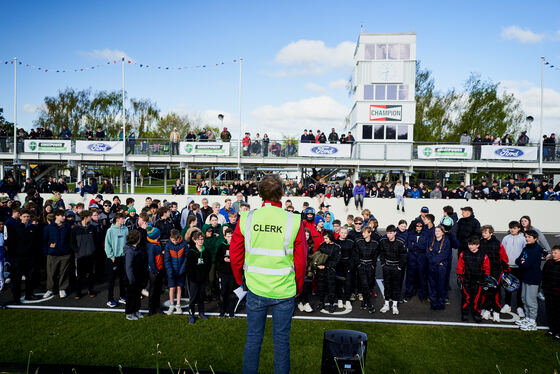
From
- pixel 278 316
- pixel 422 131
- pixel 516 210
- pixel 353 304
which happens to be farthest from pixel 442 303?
pixel 422 131

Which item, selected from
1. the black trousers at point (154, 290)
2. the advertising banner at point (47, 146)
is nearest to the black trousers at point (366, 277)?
the black trousers at point (154, 290)

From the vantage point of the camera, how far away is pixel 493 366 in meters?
5.34

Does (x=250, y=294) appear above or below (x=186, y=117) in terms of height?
below

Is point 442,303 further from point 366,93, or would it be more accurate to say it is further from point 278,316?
point 366,93

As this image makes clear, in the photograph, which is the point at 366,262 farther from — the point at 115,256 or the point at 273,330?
the point at 115,256

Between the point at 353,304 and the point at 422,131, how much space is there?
3749 centimetres

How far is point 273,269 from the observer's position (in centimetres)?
343

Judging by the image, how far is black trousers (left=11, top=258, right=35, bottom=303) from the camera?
7.58 meters

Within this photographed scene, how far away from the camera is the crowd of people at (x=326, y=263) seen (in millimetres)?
6910

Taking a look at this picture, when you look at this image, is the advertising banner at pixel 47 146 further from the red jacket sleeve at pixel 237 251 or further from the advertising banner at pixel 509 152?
the advertising banner at pixel 509 152

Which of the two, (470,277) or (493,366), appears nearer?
(493,366)

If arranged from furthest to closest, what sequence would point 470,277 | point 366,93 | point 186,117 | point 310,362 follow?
point 186,117 < point 366,93 < point 470,277 < point 310,362

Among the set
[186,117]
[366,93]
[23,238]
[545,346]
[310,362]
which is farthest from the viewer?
[186,117]

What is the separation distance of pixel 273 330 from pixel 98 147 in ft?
83.6
